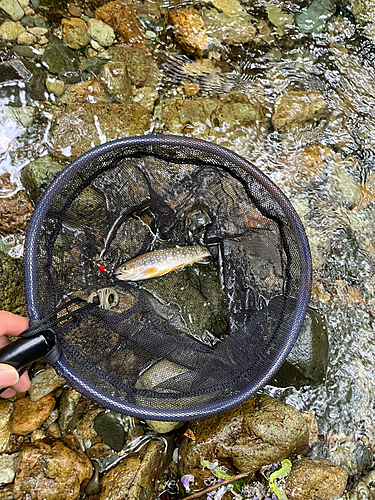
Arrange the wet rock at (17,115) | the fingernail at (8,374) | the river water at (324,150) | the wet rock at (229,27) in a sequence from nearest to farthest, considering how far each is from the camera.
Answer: the fingernail at (8,374), the river water at (324,150), the wet rock at (17,115), the wet rock at (229,27)

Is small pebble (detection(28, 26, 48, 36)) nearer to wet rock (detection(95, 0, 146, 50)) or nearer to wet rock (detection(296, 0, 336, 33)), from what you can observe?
wet rock (detection(95, 0, 146, 50))

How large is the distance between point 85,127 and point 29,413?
8.29ft

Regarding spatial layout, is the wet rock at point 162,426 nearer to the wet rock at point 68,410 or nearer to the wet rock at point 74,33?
the wet rock at point 68,410

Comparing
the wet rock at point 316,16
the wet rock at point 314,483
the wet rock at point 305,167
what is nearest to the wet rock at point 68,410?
the wet rock at point 314,483

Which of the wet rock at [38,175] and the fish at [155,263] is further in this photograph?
the wet rock at [38,175]

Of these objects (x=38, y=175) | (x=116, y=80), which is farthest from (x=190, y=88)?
(x=38, y=175)

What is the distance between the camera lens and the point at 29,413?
9.38ft

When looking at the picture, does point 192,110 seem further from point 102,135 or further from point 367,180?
point 367,180

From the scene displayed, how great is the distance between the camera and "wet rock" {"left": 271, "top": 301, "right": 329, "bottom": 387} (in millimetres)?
3094

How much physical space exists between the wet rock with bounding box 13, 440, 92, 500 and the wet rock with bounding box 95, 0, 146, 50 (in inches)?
154

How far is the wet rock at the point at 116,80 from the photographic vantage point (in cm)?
369

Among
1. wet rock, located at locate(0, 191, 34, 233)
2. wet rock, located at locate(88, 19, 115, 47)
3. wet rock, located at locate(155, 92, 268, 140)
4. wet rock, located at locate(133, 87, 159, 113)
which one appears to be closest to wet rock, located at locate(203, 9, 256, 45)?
wet rock, located at locate(155, 92, 268, 140)

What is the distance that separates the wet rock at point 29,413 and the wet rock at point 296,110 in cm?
341

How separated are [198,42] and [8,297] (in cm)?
323
